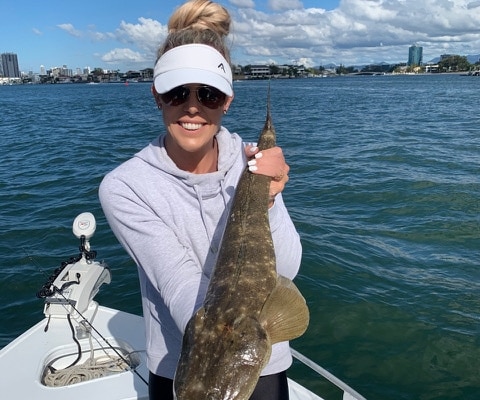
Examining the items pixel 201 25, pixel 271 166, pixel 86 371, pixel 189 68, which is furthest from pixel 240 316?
pixel 86 371

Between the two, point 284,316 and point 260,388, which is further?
point 260,388

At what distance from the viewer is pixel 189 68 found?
9.08 ft

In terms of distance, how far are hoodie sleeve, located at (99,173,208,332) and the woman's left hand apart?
2.26 ft

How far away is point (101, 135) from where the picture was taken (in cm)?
2883

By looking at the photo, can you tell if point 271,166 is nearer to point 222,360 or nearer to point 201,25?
point 201,25

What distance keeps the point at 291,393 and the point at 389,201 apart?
390 inches

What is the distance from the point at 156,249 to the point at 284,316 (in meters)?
0.81

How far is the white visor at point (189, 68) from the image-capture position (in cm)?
276

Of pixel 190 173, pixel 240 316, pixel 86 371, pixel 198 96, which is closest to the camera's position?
pixel 240 316

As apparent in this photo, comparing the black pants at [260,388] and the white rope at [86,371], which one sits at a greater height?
the black pants at [260,388]

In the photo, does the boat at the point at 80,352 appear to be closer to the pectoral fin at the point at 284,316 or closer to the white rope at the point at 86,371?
the white rope at the point at 86,371

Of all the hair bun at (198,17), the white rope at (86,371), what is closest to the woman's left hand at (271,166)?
the hair bun at (198,17)

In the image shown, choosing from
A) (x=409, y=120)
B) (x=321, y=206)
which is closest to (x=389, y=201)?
(x=321, y=206)

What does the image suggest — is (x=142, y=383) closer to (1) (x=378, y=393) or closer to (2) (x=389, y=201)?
(1) (x=378, y=393)
